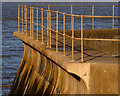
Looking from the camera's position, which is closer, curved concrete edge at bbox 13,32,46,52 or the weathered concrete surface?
the weathered concrete surface

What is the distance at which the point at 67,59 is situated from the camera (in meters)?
7.68

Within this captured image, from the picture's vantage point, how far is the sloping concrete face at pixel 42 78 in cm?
792

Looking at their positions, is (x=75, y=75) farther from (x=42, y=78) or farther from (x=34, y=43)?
(x=34, y=43)

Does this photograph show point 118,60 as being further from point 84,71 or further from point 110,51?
point 110,51

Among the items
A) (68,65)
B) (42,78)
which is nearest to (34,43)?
(42,78)

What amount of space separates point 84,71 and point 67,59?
822 mm

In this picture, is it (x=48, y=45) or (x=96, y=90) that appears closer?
(x=96, y=90)

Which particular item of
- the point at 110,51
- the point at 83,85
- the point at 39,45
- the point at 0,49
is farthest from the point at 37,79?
the point at 0,49

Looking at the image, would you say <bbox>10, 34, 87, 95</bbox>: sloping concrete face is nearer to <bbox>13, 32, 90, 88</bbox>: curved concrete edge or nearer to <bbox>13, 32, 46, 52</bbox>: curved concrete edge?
<bbox>13, 32, 46, 52</bbox>: curved concrete edge

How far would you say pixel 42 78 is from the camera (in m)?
9.76

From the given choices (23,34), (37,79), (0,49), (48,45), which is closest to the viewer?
(48,45)

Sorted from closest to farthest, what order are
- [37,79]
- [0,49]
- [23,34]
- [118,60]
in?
1. [118,60]
2. [37,79]
3. [23,34]
4. [0,49]

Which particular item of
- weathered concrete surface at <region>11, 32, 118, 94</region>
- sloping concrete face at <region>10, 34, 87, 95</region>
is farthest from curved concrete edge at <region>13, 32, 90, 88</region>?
sloping concrete face at <region>10, 34, 87, 95</region>

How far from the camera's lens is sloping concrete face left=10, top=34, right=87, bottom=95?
312 inches
